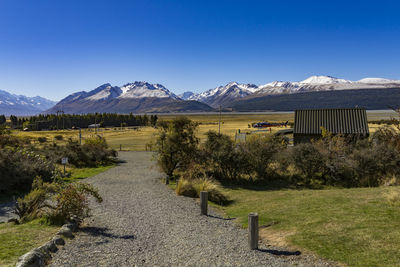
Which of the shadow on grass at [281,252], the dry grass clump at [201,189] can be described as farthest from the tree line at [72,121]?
the shadow on grass at [281,252]

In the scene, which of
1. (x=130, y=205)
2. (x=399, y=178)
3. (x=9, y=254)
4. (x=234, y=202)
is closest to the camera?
(x=9, y=254)

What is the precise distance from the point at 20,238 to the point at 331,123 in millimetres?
31462

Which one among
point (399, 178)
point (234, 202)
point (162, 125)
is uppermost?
point (162, 125)

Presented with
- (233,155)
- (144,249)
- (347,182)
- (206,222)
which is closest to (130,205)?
(206,222)

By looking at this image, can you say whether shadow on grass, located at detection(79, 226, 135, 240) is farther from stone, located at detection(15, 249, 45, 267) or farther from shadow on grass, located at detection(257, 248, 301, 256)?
shadow on grass, located at detection(257, 248, 301, 256)

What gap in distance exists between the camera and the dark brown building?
105 ft

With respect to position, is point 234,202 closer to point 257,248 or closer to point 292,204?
point 292,204

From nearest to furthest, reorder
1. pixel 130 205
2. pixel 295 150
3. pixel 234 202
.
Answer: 1. pixel 130 205
2. pixel 234 202
3. pixel 295 150

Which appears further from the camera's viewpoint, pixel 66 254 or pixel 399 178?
pixel 399 178

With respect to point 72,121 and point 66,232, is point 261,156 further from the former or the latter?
point 72,121

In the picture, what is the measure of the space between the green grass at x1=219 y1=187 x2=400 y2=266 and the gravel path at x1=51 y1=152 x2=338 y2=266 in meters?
0.73

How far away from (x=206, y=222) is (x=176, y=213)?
187cm

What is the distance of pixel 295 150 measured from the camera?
2097 cm

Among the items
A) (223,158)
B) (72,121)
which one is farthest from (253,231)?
(72,121)
